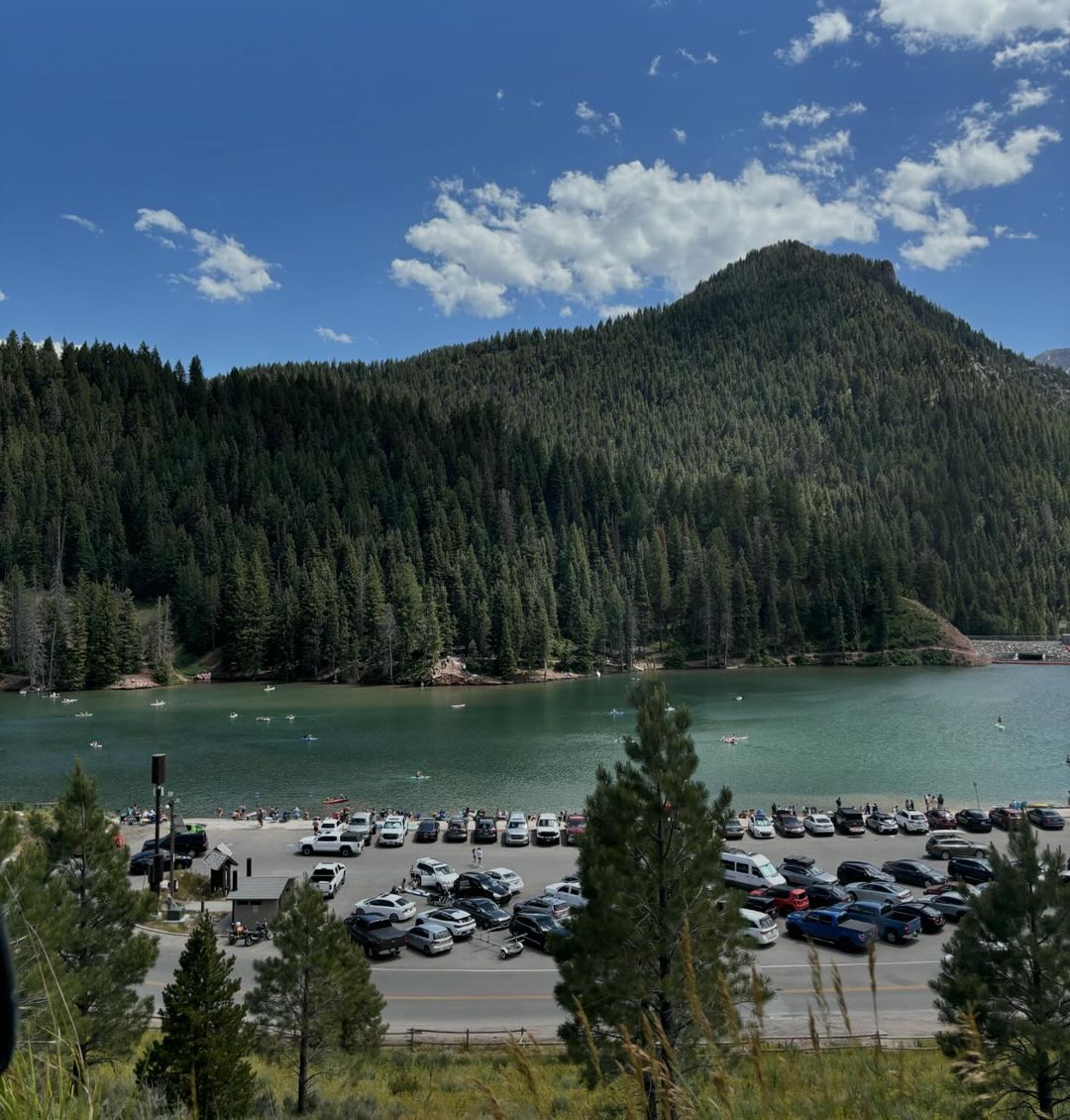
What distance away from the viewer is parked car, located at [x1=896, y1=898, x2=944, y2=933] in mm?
24188

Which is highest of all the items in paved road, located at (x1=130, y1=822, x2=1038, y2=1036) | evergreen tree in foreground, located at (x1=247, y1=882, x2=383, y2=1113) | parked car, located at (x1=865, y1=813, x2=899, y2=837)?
evergreen tree in foreground, located at (x1=247, y1=882, x2=383, y2=1113)

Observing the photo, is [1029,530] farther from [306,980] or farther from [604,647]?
[306,980]

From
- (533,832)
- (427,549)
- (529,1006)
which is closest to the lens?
(529,1006)

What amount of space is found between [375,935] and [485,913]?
11.9 ft

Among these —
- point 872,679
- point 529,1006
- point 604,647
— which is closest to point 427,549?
point 604,647

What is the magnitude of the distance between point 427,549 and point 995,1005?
11707 cm

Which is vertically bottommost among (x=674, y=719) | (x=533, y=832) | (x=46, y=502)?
(x=533, y=832)

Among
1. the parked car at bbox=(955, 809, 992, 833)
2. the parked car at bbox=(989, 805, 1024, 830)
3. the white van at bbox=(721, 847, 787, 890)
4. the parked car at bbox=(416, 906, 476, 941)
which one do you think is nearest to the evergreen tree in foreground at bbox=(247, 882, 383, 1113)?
the parked car at bbox=(416, 906, 476, 941)

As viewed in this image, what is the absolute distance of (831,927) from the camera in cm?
2350

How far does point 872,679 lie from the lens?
95.3 meters

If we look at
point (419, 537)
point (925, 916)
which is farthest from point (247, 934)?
point (419, 537)

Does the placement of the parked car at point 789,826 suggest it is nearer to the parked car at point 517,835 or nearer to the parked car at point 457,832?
the parked car at point 517,835

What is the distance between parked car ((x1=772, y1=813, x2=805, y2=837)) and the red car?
10273 millimetres

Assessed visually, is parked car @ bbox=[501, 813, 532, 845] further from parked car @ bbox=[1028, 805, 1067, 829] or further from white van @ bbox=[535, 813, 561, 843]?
parked car @ bbox=[1028, 805, 1067, 829]
